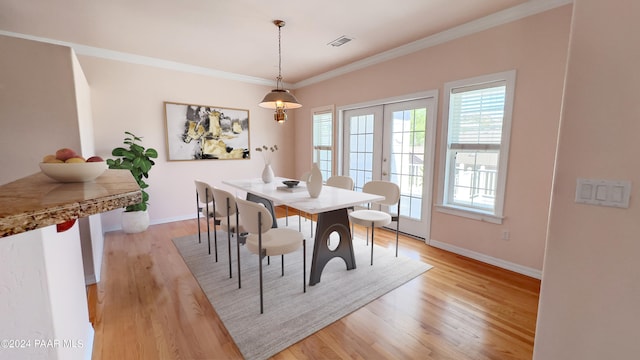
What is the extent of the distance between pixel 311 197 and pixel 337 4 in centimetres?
184

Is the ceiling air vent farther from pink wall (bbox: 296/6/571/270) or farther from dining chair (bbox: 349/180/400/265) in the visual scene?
dining chair (bbox: 349/180/400/265)

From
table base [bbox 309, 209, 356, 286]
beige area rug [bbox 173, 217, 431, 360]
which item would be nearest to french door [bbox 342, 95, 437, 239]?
beige area rug [bbox 173, 217, 431, 360]

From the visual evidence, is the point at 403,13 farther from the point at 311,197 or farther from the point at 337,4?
the point at 311,197

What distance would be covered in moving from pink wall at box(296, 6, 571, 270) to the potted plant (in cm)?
385

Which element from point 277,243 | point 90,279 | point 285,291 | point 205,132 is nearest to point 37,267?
point 277,243

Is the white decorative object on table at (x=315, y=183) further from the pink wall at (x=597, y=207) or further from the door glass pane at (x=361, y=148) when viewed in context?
the door glass pane at (x=361, y=148)

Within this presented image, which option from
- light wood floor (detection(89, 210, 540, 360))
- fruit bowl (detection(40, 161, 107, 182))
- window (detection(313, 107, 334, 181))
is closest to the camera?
fruit bowl (detection(40, 161, 107, 182))

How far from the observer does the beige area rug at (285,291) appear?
1.84m

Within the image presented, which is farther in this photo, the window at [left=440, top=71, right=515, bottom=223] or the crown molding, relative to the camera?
the window at [left=440, top=71, right=515, bottom=223]

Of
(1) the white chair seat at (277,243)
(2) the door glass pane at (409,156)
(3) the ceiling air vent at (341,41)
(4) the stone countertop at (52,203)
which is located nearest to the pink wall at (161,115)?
(3) the ceiling air vent at (341,41)

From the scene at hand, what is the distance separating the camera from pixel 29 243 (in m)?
0.72

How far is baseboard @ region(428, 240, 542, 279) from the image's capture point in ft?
8.63

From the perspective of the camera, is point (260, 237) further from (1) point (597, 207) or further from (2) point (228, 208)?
(1) point (597, 207)

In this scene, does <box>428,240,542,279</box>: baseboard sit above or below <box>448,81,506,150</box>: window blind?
below
